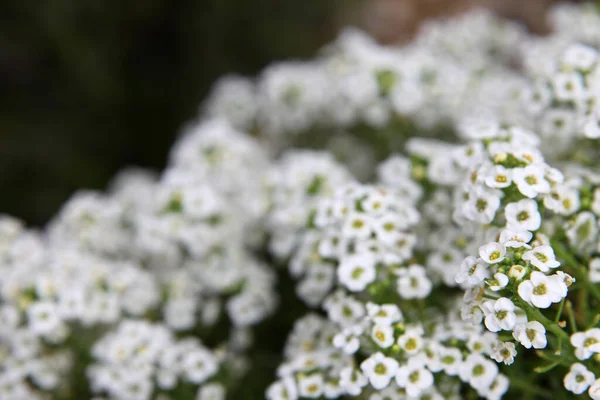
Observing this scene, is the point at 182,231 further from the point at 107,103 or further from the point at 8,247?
the point at 107,103

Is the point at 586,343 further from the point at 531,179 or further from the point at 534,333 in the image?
the point at 531,179

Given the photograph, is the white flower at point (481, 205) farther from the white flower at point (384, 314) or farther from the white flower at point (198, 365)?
the white flower at point (198, 365)

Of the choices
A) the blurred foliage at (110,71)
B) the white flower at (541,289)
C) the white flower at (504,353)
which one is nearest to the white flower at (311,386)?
the white flower at (504,353)

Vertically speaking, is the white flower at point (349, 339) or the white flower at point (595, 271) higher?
the white flower at point (349, 339)

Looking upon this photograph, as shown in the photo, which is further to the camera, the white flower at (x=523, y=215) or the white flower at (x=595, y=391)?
the white flower at (x=523, y=215)

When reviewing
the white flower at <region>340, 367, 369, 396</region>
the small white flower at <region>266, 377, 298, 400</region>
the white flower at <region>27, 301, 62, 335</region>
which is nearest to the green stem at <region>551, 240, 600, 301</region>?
Result: the white flower at <region>340, 367, 369, 396</region>

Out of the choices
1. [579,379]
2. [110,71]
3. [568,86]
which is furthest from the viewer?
[110,71]

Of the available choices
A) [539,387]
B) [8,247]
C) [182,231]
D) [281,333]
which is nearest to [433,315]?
[539,387]

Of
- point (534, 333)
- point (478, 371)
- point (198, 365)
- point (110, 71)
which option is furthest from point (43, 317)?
point (110, 71)
